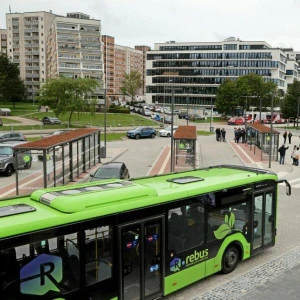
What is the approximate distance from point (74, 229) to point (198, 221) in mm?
3118

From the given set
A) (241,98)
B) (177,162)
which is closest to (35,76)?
(241,98)

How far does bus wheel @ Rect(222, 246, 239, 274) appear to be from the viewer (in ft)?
31.8

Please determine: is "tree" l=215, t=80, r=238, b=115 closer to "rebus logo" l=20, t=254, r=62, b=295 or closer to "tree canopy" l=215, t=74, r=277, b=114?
"tree canopy" l=215, t=74, r=277, b=114

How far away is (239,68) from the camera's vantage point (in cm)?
11750

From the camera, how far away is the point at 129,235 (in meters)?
7.39

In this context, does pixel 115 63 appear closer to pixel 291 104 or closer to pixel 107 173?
A: pixel 291 104

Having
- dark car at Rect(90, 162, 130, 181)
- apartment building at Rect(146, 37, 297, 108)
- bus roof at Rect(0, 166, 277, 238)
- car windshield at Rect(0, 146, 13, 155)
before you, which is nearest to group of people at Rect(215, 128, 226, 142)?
car windshield at Rect(0, 146, 13, 155)

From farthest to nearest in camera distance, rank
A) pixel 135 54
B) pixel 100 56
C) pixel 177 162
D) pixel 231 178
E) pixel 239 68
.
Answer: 1. pixel 135 54
2. pixel 239 68
3. pixel 100 56
4. pixel 177 162
5. pixel 231 178

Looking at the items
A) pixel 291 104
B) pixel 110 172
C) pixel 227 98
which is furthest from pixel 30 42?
pixel 110 172

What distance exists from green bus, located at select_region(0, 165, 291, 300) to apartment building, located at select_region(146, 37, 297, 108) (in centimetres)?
10512

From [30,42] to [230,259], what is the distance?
118446 mm

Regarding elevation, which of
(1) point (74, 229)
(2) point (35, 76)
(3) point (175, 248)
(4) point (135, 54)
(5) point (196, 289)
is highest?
(4) point (135, 54)

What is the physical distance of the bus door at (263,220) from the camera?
1026cm

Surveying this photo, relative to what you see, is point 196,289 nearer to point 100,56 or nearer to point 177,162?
point 177,162
